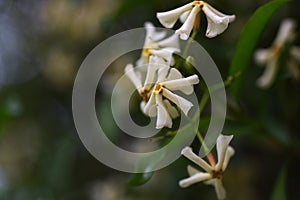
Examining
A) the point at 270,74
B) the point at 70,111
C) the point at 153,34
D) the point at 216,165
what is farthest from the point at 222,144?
the point at 70,111

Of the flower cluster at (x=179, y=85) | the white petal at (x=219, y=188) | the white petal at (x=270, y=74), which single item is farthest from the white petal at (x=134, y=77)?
the white petal at (x=270, y=74)

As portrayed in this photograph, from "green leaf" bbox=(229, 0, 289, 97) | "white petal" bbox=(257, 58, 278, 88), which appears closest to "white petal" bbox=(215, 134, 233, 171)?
"green leaf" bbox=(229, 0, 289, 97)

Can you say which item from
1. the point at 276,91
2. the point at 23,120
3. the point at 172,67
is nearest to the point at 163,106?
the point at 172,67

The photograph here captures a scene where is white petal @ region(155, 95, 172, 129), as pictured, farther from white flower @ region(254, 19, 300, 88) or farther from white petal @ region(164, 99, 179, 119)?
white flower @ region(254, 19, 300, 88)

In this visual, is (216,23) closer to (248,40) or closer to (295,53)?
(248,40)

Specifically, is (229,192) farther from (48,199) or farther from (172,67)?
(172,67)

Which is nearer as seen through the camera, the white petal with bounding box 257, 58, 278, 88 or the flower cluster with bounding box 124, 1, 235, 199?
the flower cluster with bounding box 124, 1, 235, 199

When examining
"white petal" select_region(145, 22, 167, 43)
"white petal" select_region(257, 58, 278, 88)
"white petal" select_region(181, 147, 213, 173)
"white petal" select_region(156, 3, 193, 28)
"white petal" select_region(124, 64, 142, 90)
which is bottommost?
"white petal" select_region(257, 58, 278, 88)
